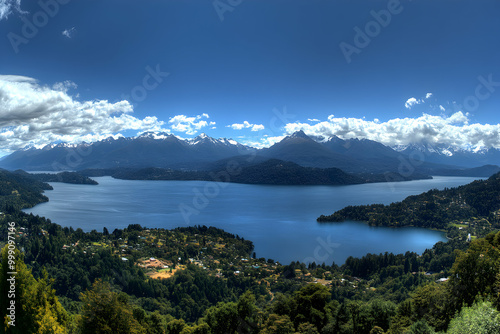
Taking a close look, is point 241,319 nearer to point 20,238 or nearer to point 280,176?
point 20,238

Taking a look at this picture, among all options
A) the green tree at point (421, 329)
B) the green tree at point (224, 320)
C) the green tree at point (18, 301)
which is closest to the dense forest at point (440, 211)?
the green tree at point (224, 320)

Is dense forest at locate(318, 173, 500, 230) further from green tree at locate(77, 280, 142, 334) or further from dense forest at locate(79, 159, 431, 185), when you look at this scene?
dense forest at locate(79, 159, 431, 185)

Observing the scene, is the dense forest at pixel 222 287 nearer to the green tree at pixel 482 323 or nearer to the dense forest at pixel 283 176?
the green tree at pixel 482 323

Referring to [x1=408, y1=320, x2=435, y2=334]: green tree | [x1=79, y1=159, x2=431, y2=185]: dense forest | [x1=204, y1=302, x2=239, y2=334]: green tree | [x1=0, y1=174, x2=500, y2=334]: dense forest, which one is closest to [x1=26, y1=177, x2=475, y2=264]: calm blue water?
[x1=0, y1=174, x2=500, y2=334]: dense forest

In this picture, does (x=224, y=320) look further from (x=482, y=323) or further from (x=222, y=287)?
(x=222, y=287)

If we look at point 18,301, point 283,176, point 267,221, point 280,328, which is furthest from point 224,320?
point 283,176

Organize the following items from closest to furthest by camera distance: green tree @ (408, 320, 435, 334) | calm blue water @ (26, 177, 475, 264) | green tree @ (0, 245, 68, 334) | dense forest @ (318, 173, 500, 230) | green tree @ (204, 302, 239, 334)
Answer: green tree @ (0, 245, 68, 334), green tree @ (408, 320, 435, 334), green tree @ (204, 302, 239, 334), calm blue water @ (26, 177, 475, 264), dense forest @ (318, 173, 500, 230)
